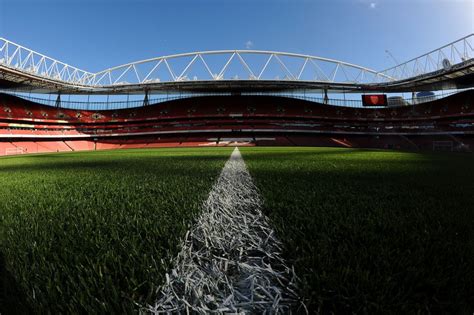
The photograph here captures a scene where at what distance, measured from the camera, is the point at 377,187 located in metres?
2.14

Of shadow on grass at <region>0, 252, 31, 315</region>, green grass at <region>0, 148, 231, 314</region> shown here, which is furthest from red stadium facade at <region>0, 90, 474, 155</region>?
shadow on grass at <region>0, 252, 31, 315</region>

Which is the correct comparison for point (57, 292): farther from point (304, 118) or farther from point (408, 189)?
point (304, 118)

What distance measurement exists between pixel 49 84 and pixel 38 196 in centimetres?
3506

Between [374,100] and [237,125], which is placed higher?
[374,100]

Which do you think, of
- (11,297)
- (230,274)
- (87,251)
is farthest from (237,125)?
(11,297)

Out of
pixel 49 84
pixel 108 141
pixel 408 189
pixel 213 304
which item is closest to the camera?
pixel 213 304

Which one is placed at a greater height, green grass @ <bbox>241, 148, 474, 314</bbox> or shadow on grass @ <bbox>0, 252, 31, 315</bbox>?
green grass @ <bbox>241, 148, 474, 314</bbox>

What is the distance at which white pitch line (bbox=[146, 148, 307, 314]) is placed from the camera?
546 mm

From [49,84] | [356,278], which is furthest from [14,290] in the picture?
[49,84]

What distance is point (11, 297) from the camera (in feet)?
1.87

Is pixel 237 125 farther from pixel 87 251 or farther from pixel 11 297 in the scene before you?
pixel 11 297

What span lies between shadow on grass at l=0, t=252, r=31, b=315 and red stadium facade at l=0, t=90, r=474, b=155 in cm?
3416

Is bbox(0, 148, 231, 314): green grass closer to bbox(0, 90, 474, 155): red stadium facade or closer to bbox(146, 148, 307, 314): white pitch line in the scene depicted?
bbox(146, 148, 307, 314): white pitch line

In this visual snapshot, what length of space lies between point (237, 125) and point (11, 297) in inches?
1523
